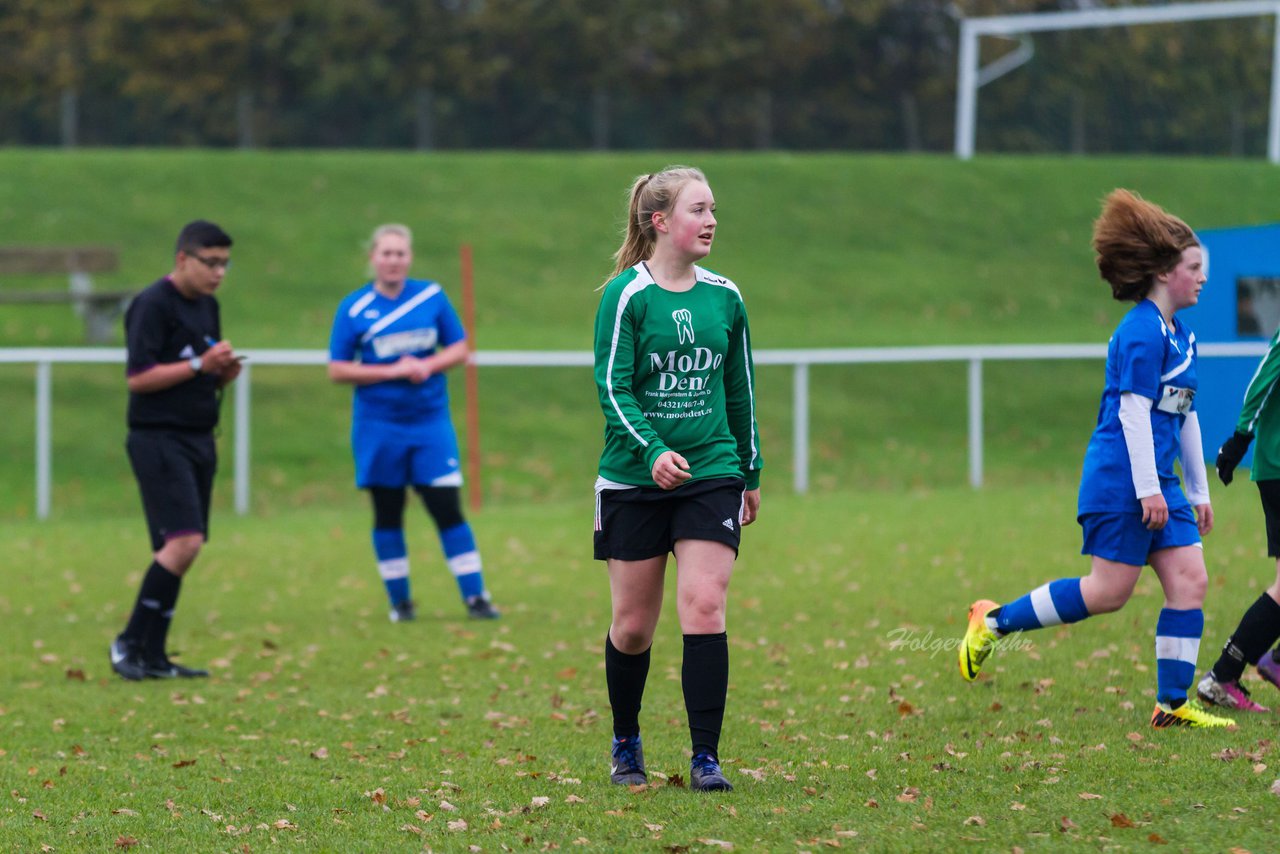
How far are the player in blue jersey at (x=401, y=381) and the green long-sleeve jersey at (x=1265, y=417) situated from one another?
4638mm

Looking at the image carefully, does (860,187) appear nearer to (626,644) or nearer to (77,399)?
(77,399)

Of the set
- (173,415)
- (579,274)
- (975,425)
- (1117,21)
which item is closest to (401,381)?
(173,415)

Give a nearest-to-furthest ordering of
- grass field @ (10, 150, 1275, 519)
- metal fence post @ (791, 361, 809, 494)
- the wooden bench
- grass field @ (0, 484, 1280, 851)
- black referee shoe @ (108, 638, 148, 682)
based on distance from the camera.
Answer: grass field @ (0, 484, 1280, 851), black referee shoe @ (108, 638, 148, 682), metal fence post @ (791, 361, 809, 494), grass field @ (10, 150, 1275, 519), the wooden bench

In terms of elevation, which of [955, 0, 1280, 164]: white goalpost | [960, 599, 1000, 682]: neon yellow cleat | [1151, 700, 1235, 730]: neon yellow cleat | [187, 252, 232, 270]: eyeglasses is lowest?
[1151, 700, 1235, 730]: neon yellow cleat

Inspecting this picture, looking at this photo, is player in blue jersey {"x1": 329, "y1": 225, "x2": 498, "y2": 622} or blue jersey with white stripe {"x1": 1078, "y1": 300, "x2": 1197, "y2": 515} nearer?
blue jersey with white stripe {"x1": 1078, "y1": 300, "x2": 1197, "y2": 515}

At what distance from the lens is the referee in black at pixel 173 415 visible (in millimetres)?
7754

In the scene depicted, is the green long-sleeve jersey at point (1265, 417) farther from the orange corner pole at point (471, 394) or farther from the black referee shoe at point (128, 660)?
the orange corner pole at point (471, 394)

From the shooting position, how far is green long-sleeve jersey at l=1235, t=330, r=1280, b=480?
6.07m

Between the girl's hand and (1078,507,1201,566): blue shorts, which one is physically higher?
the girl's hand

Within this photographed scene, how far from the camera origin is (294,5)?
Result: 38.7m

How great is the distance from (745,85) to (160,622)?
110ft

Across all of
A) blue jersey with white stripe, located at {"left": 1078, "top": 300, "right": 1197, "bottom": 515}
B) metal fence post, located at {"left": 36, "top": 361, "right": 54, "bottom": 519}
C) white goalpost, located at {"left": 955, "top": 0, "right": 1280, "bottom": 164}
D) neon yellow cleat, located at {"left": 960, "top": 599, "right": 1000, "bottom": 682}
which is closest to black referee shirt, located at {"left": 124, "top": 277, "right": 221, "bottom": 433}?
neon yellow cleat, located at {"left": 960, "top": 599, "right": 1000, "bottom": 682}

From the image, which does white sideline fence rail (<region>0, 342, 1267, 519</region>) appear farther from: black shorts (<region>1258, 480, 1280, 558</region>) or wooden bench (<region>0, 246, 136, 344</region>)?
black shorts (<region>1258, 480, 1280, 558</region>)

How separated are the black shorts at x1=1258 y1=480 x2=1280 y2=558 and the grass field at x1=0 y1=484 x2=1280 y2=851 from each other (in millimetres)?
674
